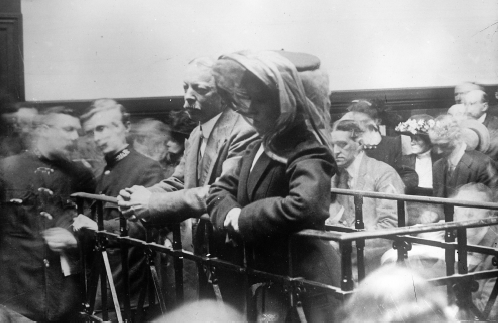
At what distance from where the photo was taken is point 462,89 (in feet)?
13.1

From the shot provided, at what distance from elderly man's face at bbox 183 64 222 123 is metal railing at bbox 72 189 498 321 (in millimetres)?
686

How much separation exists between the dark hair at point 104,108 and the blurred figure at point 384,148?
1.54 metres

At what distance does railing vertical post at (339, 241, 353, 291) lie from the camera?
2988mm

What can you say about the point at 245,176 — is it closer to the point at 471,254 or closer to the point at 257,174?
the point at 257,174

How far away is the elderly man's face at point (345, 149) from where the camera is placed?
3920 mm

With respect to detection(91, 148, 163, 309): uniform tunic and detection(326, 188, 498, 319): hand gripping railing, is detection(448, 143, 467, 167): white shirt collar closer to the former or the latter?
detection(326, 188, 498, 319): hand gripping railing

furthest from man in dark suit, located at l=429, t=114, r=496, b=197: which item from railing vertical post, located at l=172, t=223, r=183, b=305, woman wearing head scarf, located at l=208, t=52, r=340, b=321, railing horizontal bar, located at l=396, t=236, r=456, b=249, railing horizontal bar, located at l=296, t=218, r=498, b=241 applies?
railing vertical post, located at l=172, t=223, r=183, b=305

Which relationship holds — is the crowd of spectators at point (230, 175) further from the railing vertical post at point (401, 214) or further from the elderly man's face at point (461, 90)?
the railing vertical post at point (401, 214)

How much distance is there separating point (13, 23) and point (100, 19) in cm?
58

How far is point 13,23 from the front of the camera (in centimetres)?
382

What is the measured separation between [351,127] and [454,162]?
2.54 feet

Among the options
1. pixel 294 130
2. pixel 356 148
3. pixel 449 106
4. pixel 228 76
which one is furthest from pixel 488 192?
pixel 228 76

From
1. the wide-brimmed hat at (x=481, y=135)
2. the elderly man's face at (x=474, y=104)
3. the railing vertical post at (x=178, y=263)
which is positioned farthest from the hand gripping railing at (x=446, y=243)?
the railing vertical post at (x=178, y=263)

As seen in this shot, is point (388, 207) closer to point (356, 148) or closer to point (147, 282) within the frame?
point (356, 148)
